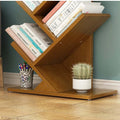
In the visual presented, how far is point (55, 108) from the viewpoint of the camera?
1.85 m

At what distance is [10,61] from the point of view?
299cm

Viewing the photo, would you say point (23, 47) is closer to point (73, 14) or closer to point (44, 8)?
point (44, 8)

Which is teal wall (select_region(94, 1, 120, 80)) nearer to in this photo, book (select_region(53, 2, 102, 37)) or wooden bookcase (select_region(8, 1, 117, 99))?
wooden bookcase (select_region(8, 1, 117, 99))

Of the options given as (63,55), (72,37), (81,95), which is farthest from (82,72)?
(63,55)

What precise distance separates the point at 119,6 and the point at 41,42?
618mm

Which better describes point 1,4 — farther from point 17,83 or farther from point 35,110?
point 35,110

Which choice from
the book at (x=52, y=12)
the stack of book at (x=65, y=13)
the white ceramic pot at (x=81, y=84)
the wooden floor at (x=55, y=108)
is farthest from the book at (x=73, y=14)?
the wooden floor at (x=55, y=108)

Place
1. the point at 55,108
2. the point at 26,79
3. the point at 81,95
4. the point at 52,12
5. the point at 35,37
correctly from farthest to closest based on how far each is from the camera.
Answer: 1. the point at 26,79
2. the point at 35,37
3. the point at 52,12
4. the point at 81,95
5. the point at 55,108

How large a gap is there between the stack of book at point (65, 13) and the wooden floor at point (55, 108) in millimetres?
477

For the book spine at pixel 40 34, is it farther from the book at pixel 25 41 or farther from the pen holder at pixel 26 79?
the pen holder at pixel 26 79

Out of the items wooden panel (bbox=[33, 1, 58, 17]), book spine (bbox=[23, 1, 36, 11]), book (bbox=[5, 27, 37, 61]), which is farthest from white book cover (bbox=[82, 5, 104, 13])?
book (bbox=[5, 27, 37, 61])

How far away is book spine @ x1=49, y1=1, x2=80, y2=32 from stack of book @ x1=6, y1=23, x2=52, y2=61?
144 mm

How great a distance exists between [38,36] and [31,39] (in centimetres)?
5

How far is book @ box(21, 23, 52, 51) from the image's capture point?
7.62 ft
